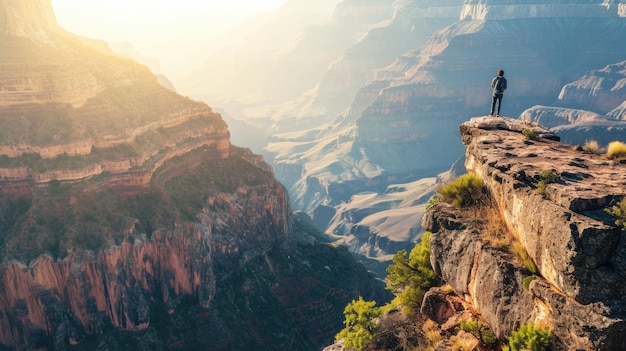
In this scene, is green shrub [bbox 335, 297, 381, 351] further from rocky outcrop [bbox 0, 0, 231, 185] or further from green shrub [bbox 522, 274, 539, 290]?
rocky outcrop [bbox 0, 0, 231, 185]

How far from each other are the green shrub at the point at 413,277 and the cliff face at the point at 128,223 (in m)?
43.4

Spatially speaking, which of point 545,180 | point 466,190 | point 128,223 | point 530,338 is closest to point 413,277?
point 466,190

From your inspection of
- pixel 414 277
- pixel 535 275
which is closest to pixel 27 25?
pixel 414 277

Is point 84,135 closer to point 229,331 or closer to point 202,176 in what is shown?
point 202,176

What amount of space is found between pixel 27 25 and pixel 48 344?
57.3 metres

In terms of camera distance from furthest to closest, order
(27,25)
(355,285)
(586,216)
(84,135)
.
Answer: (355,285)
(27,25)
(84,135)
(586,216)

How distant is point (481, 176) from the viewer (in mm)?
30078

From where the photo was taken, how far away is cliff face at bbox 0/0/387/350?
63094 mm

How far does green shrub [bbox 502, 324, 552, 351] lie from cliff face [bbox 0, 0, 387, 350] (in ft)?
188

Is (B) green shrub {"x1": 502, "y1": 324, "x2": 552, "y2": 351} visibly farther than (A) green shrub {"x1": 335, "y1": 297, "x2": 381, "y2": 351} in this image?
No

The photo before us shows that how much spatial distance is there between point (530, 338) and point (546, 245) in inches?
160

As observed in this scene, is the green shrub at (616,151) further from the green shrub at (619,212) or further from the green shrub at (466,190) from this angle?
the green shrub at (619,212)

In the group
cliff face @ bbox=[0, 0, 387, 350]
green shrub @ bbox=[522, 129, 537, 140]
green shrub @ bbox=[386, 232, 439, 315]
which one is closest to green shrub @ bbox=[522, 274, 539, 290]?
green shrub @ bbox=[386, 232, 439, 315]

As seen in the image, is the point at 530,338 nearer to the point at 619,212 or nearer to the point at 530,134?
the point at 619,212
